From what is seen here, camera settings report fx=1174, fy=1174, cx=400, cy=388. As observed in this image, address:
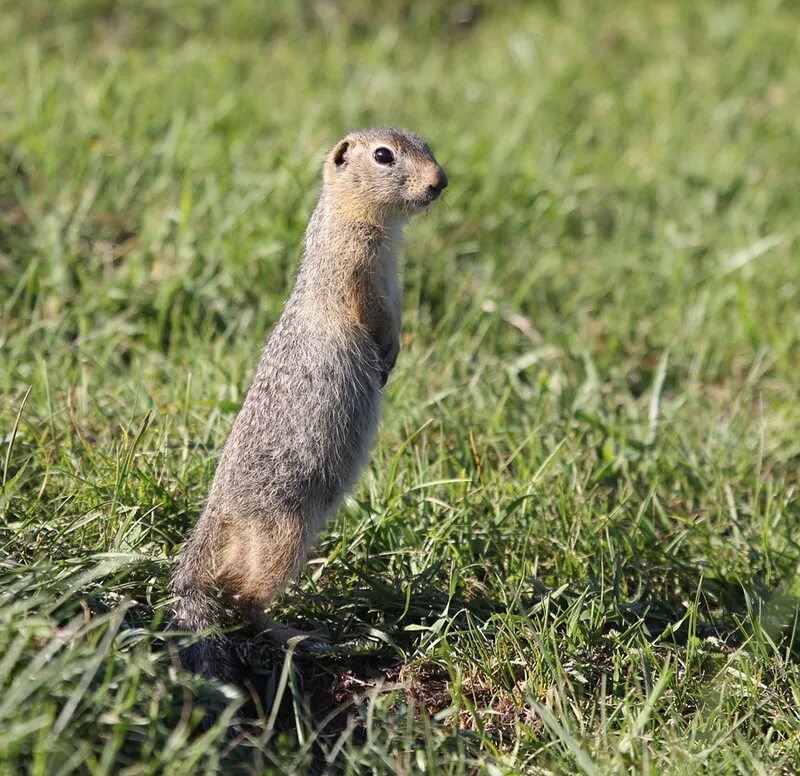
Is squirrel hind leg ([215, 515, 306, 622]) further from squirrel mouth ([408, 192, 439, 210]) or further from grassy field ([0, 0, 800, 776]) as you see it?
squirrel mouth ([408, 192, 439, 210])

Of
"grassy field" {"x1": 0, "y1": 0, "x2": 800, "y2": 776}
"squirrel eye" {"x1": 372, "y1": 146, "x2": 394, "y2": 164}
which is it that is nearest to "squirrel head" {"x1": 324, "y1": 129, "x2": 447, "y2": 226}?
"squirrel eye" {"x1": 372, "y1": 146, "x2": 394, "y2": 164}

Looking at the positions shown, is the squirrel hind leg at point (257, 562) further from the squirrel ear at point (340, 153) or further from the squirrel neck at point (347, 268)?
the squirrel ear at point (340, 153)

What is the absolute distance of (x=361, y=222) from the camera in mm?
3953

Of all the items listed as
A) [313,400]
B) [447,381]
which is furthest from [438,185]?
[447,381]

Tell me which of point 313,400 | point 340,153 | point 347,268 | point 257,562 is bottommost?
point 257,562

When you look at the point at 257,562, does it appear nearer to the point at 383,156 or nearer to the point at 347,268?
the point at 347,268

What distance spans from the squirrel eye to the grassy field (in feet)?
3.54

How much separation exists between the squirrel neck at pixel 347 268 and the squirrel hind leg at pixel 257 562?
0.72m

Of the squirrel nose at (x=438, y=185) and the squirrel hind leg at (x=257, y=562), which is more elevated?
the squirrel nose at (x=438, y=185)

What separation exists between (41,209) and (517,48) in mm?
3775

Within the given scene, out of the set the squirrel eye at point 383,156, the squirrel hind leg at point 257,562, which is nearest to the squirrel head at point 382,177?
the squirrel eye at point 383,156

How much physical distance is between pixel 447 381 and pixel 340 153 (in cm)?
127

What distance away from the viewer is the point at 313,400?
3717mm

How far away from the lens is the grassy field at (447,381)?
3287 mm
